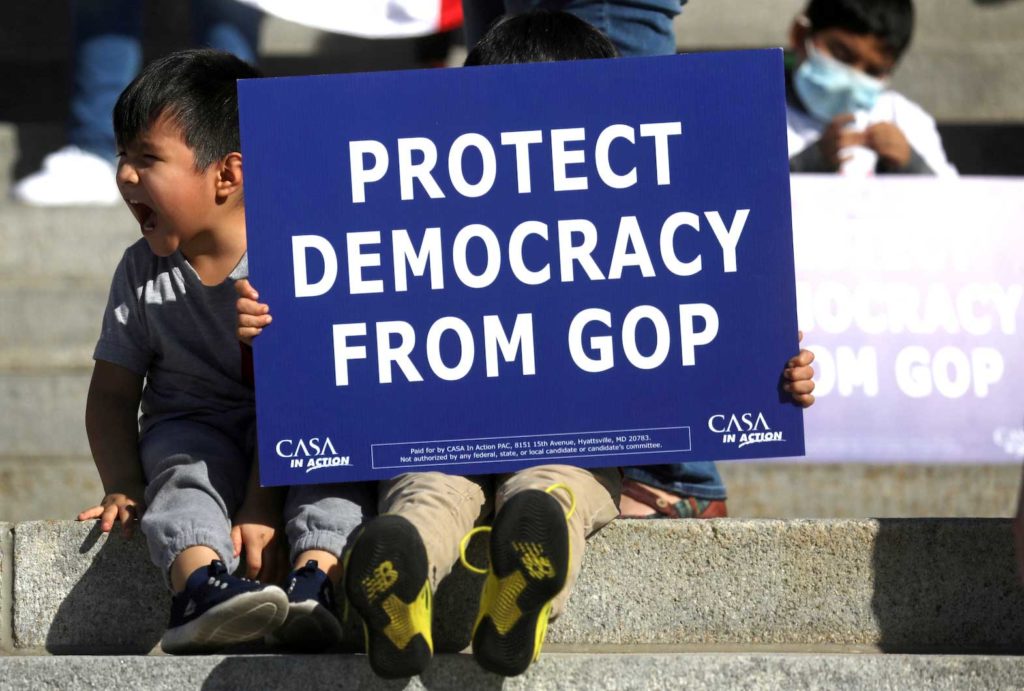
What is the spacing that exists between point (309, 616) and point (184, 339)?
64 cm

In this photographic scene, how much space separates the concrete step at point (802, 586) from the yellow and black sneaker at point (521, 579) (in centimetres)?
33

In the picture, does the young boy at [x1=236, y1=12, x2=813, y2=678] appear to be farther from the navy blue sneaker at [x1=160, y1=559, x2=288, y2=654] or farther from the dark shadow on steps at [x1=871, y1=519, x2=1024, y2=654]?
the dark shadow on steps at [x1=871, y1=519, x2=1024, y2=654]

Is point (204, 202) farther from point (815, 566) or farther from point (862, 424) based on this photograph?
point (862, 424)

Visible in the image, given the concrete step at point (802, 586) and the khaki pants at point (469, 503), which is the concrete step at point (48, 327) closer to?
the khaki pants at point (469, 503)

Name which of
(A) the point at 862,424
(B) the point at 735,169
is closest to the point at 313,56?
(A) the point at 862,424

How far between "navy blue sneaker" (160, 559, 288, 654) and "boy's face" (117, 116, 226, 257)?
608mm

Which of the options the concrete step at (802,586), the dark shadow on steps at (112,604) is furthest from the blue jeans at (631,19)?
the dark shadow on steps at (112,604)

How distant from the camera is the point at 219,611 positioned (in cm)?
206

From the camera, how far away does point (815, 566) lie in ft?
7.77

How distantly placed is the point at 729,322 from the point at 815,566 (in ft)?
1.31

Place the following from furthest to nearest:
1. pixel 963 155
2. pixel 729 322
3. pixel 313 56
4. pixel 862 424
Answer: pixel 313 56 < pixel 963 155 < pixel 862 424 < pixel 729 322

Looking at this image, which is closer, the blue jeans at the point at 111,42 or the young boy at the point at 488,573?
the young boy at the point at 488,573

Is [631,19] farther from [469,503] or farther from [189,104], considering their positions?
[469,503]

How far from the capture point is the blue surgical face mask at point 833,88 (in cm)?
471
